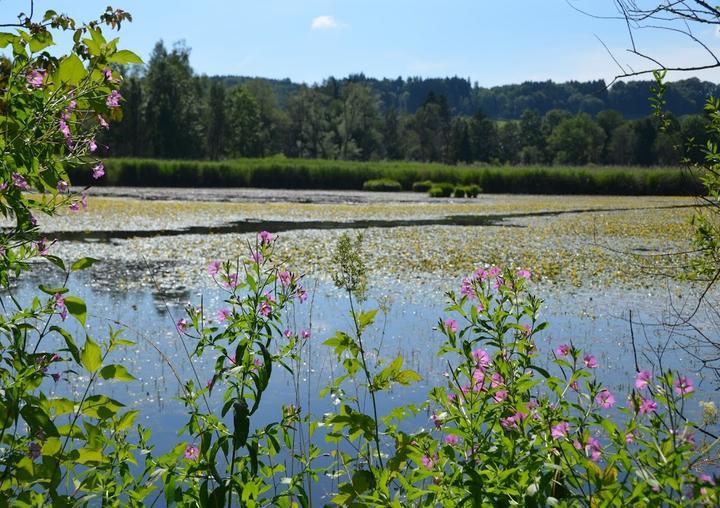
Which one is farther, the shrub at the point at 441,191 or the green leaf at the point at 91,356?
the shrub at the point at 441,191

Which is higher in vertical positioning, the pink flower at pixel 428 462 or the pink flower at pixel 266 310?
the pink flower at pixel 266 310

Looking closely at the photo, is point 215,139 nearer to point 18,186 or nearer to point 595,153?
point 595,153

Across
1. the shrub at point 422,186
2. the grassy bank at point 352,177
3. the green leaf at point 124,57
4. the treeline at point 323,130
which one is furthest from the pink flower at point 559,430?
the treeline at point 323,130

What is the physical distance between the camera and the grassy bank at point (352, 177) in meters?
43.4

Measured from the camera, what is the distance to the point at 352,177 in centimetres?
4722

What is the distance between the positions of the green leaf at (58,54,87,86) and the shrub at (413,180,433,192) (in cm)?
4317

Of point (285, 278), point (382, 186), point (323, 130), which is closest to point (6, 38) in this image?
point (285, 278)

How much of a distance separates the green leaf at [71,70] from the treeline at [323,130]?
5391cm

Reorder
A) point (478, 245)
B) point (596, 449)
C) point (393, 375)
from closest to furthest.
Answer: point (596, 449), point (393, 375), point (478, 245)

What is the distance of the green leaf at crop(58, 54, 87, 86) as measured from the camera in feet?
6.35

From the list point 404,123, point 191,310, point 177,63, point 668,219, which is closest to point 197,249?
point 191,310

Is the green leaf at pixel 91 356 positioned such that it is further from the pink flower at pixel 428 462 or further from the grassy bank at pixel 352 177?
the grassy bank at pixel 352 177

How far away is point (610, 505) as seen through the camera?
1.84m

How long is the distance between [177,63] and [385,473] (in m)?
83.7
